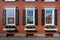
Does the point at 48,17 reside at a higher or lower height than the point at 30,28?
higher

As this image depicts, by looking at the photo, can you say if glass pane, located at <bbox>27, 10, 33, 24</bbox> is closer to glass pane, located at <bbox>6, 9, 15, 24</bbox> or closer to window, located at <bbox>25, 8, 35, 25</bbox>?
window, located at <bbox>25, 8, 35, 25</bbox>

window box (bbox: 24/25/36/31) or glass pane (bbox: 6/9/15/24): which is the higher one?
glass pane (bbox: 6/9/15/24)

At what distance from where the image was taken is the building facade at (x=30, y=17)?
24422 mm

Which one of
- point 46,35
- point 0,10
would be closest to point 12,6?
point 0,10

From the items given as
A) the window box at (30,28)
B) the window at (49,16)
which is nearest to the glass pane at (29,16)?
the window box at (30,28)

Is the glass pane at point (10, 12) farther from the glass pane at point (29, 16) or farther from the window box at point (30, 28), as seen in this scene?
the window box at point (30, 28)

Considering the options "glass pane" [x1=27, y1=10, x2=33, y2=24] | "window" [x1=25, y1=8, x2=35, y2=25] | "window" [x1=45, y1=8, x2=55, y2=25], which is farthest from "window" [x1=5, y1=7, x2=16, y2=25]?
"window" [x1=45, y1=8, x2=55, y2=25]

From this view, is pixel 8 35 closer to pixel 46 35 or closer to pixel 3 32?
pixel 3 32

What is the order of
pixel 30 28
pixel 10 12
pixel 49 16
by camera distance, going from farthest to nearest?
pixel 10 12 < pixel 49 16 < pixel 30 28

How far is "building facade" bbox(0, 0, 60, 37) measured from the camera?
80.1 feet

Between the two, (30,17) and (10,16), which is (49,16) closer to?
(30,17)

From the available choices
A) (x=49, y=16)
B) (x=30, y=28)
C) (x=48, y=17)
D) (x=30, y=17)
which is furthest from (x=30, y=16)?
(x=49, y=16)

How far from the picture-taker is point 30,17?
2464 centimetres

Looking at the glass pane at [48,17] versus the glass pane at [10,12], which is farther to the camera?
the glass pane at [10,12]
